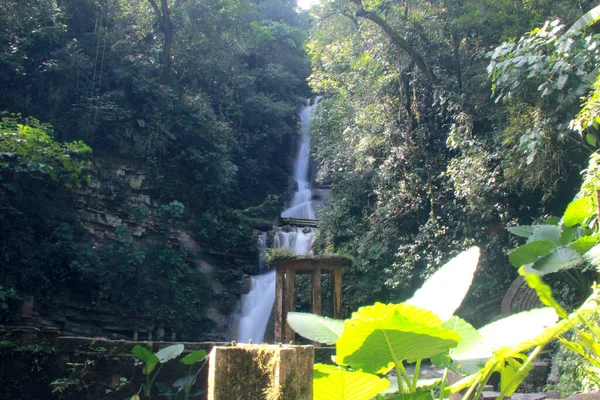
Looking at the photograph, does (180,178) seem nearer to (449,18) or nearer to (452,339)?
(449,18)

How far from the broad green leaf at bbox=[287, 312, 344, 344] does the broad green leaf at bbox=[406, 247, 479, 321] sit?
0.63 feet

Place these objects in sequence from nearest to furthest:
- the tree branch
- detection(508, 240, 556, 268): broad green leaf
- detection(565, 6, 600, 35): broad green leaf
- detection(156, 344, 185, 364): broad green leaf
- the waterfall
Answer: detection(508, 240, 556, 268): broad green leaf, detection(156, 344, 185, 364): broad green leaf, detection(565, 6, 600, 35): broad green leaf, the tree branch, the waterfall

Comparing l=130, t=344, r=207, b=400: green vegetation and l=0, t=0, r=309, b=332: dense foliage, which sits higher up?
l=0, t=0, r=309, b=332: dense foliage

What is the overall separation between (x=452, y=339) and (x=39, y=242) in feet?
37.3

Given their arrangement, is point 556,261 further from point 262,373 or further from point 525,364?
point 262,373

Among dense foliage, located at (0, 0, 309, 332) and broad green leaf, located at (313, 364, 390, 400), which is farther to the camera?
dense foliage, located at (0, 0, 309, 332)

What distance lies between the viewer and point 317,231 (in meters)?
14.1

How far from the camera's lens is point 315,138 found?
1490 centimetres

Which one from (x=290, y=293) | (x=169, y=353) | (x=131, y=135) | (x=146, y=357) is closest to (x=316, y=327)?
(x=169, y=353)

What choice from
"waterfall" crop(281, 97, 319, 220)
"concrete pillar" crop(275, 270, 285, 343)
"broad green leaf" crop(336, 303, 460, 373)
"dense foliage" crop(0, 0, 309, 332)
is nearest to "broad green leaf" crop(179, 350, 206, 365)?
"concrete pillar" crop(275, 270, 285, 343)

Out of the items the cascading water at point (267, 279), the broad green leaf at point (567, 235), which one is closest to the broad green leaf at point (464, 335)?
the broad green leaf at point (567, 235)

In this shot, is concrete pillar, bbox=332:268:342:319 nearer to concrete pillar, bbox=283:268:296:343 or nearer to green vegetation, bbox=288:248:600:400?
concrete pillar, bbox=283:268:296:343

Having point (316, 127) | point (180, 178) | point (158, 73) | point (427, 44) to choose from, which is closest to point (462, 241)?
point (427, 44)

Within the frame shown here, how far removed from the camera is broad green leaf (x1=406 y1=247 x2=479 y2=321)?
114cm
